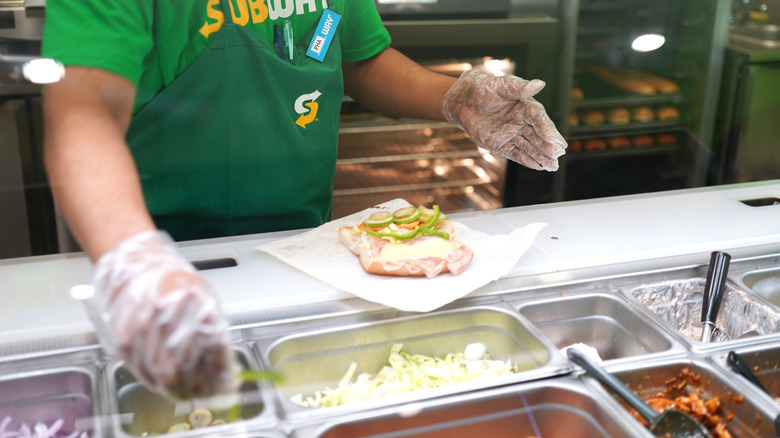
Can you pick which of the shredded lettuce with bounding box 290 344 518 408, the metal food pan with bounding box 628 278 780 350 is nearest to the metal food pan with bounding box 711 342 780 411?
the metal food pan with bounding box 628 278 780 350

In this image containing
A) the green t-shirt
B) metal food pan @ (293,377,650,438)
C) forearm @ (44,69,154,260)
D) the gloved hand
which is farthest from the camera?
the green t-shirt

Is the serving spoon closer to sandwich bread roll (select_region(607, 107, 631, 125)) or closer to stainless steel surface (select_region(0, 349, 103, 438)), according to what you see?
stainless steel surface (select_region(0, 349, 103, 438))

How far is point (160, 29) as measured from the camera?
4.71ft

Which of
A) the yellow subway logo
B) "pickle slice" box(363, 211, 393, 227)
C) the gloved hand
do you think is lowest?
"pickle slice" box(363, 211, 393, 227)

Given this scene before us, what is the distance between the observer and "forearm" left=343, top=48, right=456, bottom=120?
6.16ft

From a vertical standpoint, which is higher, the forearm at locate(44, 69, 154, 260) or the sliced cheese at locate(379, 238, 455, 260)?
the forearm at locate(44, 69, 154, 260)

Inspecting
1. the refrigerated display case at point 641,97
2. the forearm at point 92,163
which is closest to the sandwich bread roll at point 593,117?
the refrigerated display case at point 641,97

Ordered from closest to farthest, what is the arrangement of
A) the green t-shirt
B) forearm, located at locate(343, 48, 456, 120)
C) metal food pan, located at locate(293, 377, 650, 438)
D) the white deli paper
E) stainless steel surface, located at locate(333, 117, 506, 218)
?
1. metal food pan, located at locate(293, 377, 650, 438)
2. the green t-shirt
3. the white deli paper
4. forearm, located at locate(343, 48, 456, 120)
5. stainless steel surface, located at locate(333, 117, 506, 218)

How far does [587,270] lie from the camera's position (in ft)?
4.93

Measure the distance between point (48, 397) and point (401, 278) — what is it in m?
0.65

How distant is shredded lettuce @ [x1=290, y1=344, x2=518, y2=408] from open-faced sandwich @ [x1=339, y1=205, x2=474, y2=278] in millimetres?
161

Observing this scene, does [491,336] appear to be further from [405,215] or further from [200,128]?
[200,128]

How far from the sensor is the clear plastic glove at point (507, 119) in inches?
62.5

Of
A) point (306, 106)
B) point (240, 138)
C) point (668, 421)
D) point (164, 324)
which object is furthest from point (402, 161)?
point (164, 324)
